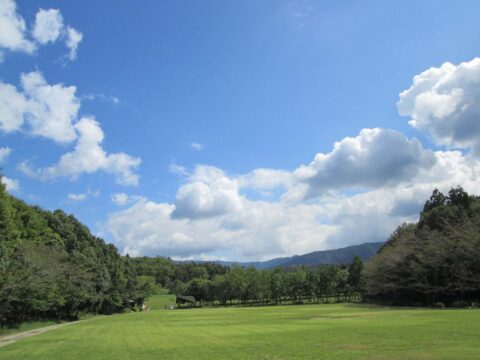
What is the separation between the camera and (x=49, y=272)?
50.0 meters

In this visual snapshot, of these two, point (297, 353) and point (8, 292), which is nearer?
point (297, 353)

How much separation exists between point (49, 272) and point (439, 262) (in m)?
60.7

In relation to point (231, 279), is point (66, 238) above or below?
above

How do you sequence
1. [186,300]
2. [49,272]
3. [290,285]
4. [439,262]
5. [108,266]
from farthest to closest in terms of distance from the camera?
[186,300], [290,285], [108,266], [439,262], [49,272]

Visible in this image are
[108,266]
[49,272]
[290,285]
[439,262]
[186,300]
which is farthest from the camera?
[186,300]

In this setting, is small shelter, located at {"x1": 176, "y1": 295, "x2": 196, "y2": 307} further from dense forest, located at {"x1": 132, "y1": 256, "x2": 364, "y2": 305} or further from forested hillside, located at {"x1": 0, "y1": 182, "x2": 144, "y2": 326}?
forested hillside, located at {"x1": 0, "y1": 182, "x2": 144, "y2": 326}

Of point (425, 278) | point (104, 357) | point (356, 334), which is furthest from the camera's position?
point (425, 278)

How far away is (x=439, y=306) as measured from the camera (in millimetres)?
68062

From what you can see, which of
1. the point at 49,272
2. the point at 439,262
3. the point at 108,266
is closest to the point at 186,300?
the point at 108,266

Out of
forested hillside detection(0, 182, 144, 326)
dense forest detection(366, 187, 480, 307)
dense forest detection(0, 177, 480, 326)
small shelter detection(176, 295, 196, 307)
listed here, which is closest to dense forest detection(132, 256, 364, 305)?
small shelter detection(176, 295, 196, 307)

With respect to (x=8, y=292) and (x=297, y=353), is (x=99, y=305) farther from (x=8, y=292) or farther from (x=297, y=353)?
(x=297, y=353)

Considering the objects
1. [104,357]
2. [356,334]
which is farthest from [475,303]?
[104,357]

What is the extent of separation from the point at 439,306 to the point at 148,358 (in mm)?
63158

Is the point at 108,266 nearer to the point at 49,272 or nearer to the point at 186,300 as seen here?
the point at 186,300
